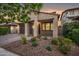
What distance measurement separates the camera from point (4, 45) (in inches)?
210

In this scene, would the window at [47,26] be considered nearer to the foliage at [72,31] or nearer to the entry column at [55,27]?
the entry column at [55,27]

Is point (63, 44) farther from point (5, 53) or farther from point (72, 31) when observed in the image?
point (5, 53)

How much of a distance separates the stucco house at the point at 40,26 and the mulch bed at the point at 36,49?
19 centimetres

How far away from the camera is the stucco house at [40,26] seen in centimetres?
517

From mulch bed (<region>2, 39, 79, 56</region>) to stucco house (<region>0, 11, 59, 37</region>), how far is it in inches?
7.3

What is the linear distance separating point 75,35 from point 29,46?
0.97 metres

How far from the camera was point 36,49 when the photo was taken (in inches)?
Answer: 205

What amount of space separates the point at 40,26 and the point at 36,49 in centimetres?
48

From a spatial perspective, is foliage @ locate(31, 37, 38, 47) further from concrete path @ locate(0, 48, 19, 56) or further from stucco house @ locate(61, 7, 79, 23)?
stucco house @ locate(61, 7, 79, 23)

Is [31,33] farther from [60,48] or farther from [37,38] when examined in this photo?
[60,48]

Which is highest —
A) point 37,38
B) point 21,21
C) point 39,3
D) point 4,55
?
point 39,3

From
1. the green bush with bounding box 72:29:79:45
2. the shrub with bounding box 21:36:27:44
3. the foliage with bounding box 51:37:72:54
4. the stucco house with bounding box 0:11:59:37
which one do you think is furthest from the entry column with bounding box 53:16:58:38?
the shrub with bounding box 21:36:27:44

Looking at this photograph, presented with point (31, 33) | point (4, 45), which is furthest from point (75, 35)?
point (4, 45)

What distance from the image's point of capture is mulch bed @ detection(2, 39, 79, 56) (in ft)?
17.0
